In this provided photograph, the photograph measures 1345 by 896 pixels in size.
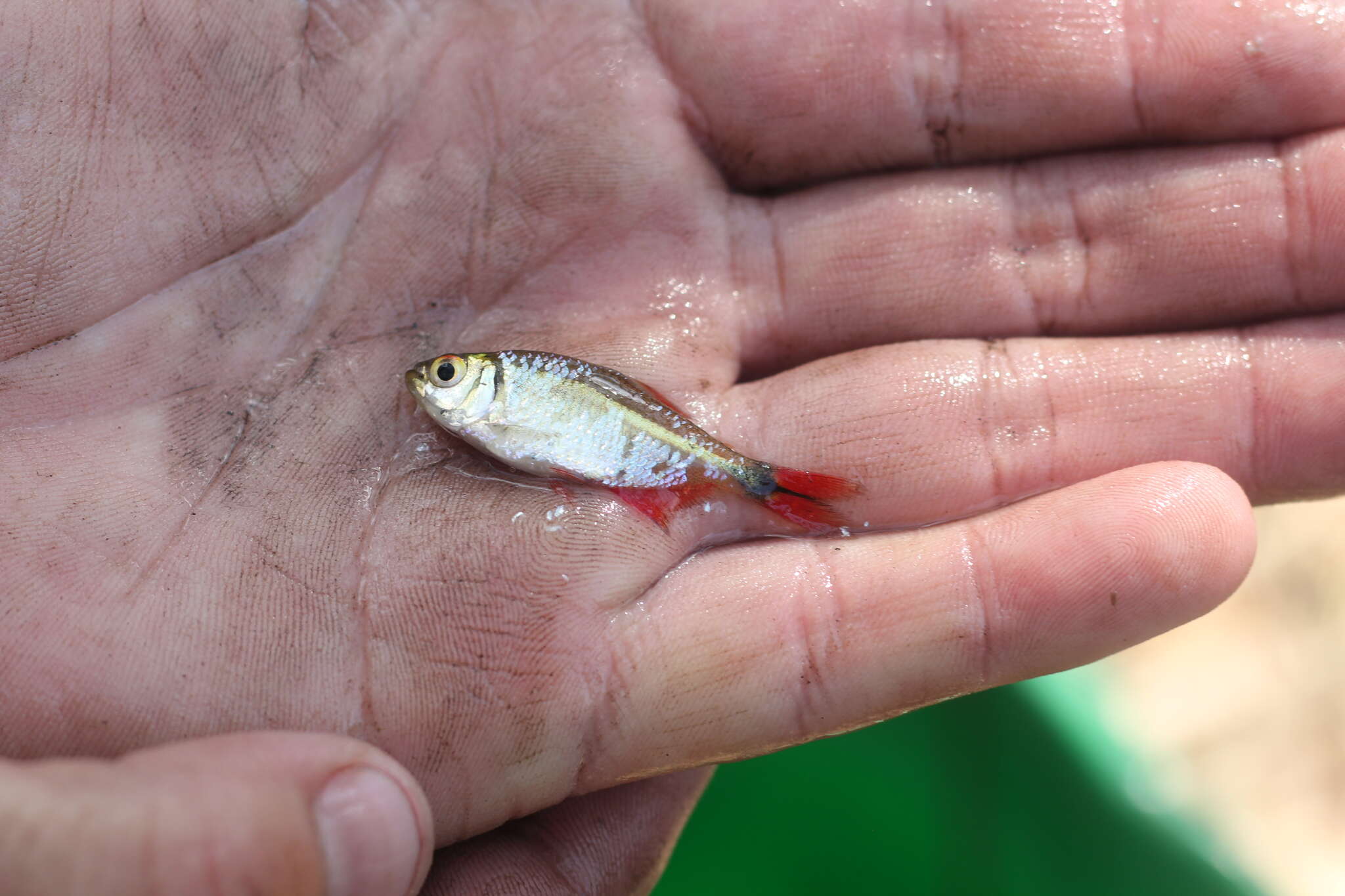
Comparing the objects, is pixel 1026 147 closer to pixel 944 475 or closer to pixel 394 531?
pixel 944 475

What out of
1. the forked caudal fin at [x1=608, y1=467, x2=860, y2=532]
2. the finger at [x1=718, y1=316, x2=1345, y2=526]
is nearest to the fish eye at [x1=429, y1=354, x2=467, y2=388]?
the forked caudal fin at [x1=608, y1=467, x2=860, y2=532]

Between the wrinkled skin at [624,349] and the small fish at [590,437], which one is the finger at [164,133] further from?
the small fish at [590,437]

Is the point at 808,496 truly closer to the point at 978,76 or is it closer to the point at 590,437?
the point at 590,437

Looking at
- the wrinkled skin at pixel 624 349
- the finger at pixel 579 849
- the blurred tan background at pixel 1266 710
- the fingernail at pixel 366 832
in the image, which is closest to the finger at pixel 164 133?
the wrinkled skin at pixel 624 349

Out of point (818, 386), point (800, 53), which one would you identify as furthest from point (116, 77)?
point (818, 386)

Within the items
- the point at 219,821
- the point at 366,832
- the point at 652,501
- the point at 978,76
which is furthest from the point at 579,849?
the point at 978,76

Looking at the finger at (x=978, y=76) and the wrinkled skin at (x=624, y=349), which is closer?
the wrinkled skin at (x=624, y=349)
